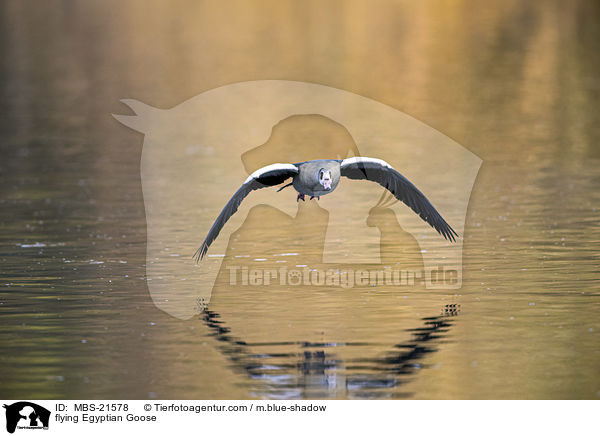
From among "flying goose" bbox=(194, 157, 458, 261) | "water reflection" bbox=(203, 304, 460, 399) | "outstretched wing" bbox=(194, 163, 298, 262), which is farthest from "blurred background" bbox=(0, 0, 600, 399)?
"flying goose" bbox=(194, 157, 458, 261)

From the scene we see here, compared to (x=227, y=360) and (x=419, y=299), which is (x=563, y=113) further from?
(x=227, y=360)

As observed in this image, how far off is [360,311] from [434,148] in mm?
15888

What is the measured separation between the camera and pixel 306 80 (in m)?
43.3

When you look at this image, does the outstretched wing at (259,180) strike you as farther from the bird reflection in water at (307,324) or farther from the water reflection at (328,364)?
the water reflection at (328,364)

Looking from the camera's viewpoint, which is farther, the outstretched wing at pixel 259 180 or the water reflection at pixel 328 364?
the outstretched wing at pixel 259 180

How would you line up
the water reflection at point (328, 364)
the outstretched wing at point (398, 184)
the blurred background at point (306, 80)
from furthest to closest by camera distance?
1. the outstretched wing at point (398, 184)
2. the blurred background at point (306, 80)
3. the water reflection at point (328, 364)

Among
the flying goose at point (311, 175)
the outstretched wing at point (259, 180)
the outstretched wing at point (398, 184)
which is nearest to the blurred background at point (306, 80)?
the outstretched wing at point (398, 184)

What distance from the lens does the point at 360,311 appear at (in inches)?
583

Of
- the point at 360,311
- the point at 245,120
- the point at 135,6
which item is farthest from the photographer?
the point at 135,6

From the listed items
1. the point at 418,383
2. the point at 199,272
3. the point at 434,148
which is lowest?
the point at 418,383

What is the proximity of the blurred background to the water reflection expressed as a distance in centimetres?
5

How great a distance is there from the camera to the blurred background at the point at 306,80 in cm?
1267

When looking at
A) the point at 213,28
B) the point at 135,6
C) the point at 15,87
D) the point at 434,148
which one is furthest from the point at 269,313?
the point at 135,6

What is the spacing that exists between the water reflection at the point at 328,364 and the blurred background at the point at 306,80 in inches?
2.0
